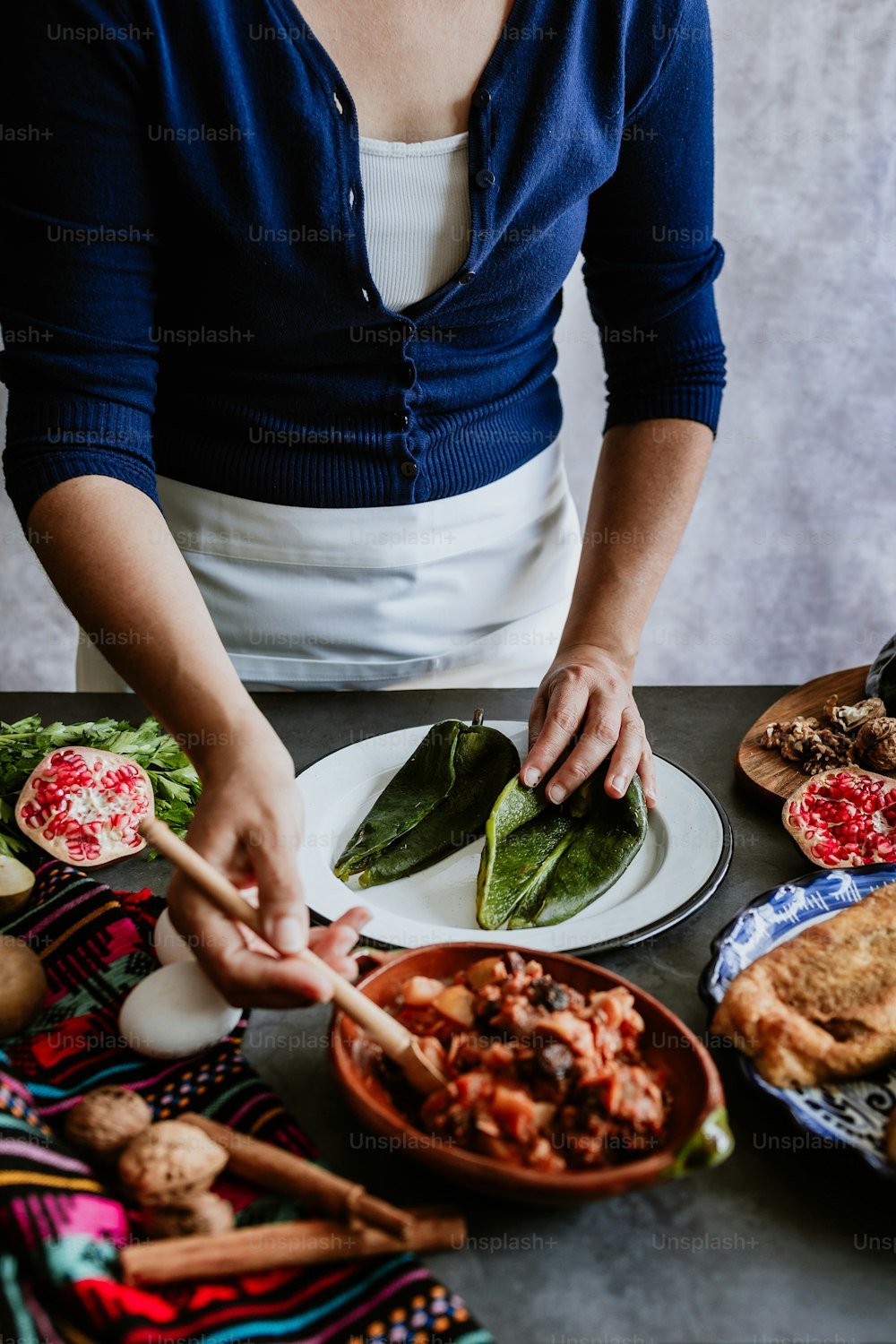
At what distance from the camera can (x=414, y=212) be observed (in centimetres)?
145

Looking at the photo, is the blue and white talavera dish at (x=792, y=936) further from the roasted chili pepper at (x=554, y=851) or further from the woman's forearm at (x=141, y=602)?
the woman's forearm at (x=141, y=602)

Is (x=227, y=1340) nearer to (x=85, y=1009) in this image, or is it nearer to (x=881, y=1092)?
(x=85, y=1009)

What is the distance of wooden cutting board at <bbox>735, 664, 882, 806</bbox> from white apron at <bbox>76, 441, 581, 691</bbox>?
0.43 meters

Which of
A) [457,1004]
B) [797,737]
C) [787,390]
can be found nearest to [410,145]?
[797,737]

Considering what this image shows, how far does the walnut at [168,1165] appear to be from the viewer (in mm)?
832

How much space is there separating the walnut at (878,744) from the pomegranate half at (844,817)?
0.04 metres

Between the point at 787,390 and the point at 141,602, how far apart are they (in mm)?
2762

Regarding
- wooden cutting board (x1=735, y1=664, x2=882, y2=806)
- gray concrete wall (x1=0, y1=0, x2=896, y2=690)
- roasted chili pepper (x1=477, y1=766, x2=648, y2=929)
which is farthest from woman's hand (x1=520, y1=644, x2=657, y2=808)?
gray concrete wall (x1=0, y1=0, x2=896, y2=690)

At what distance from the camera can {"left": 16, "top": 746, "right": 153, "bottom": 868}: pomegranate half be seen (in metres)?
1.28

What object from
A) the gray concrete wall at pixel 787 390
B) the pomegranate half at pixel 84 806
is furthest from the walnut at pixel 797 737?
the gray concrete wall at pixel 787 390

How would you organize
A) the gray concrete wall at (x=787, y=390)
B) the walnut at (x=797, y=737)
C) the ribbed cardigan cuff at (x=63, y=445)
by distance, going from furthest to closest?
the gray concrete wall at (x=787, y=390) < the walnut at (x=797, y=737) < the ribbed cardigan cuff at (x=63, y=445)

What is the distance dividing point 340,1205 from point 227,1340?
0.11m

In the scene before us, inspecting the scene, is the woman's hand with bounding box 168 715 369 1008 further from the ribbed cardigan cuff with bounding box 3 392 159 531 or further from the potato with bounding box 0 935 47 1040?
the ribbed cardigan cuff with bounding box 3 392 159 531

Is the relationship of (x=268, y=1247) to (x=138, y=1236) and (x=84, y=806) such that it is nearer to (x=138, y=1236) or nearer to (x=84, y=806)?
(x=138, y=1236)
